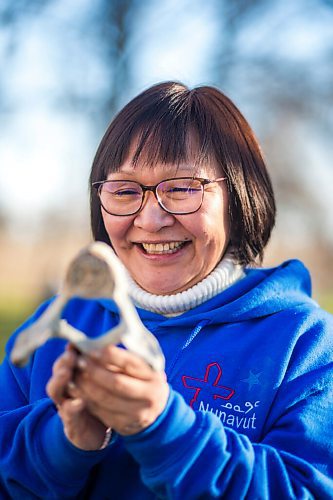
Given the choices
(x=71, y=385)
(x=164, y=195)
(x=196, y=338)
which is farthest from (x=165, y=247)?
(x=71, y=385)

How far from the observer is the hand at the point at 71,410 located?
4.43 ft

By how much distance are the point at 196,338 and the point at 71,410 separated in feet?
1.93

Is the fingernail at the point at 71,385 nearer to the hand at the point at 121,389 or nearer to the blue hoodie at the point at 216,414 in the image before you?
the hand at the point at 121,389

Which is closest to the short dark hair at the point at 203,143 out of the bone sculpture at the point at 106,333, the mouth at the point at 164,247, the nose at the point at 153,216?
the nose at the point at 153,216

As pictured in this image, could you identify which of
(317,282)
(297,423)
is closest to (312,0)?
(317,282)

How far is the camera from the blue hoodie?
1.52 m

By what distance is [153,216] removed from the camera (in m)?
1.94

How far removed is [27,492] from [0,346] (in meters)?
5.73

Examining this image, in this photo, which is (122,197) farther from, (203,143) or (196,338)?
(196,338)

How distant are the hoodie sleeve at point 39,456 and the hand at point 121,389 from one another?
0.26 m

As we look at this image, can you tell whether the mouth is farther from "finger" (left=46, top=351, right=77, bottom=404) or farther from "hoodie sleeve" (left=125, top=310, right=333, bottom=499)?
"finger" (left=46, top=351, right=77, bottom=404)

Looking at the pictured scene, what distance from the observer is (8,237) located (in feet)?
38.2

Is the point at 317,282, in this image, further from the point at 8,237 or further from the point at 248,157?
the point at 248,157

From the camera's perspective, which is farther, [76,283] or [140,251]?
[140,251]
